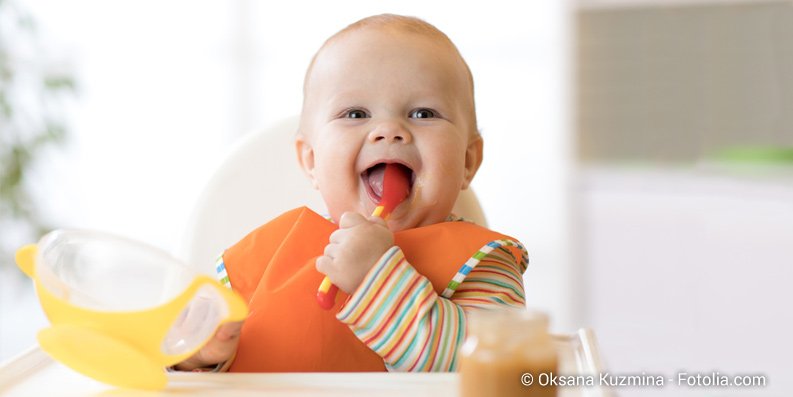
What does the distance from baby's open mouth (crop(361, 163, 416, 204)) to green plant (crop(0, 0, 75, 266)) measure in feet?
7.98

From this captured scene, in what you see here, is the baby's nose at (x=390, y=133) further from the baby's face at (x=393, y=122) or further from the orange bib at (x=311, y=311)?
the orange bib at (x=311, y=311)

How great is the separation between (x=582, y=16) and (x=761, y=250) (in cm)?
142

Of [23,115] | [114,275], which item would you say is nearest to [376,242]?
[114,275]

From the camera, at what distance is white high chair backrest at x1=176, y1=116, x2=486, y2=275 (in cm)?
151

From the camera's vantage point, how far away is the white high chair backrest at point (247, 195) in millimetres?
1508

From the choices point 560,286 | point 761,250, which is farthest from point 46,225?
point 761,250

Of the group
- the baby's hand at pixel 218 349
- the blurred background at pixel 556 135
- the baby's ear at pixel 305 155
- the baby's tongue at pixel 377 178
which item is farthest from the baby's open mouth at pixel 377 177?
the blurred background at pixel 556 135

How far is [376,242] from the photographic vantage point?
1.02 m

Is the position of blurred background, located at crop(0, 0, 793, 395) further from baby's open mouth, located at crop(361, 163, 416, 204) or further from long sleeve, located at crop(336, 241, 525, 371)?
long sleeve, located at crop(336, 241, 525, 371)

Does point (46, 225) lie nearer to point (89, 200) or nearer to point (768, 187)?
point (89, 200)

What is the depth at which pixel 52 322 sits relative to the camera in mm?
830

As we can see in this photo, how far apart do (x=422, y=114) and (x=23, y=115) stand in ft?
8.98

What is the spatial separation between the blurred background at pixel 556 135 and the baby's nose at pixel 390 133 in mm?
1651

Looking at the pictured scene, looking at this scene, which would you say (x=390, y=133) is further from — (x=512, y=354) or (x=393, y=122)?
(x=512, y=354)
